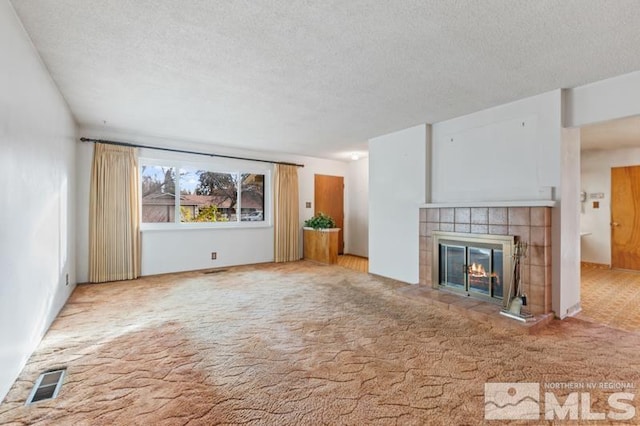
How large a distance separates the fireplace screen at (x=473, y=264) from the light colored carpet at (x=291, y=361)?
2.00ft

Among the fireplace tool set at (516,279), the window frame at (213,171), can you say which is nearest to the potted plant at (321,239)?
the window frame at (213,171)

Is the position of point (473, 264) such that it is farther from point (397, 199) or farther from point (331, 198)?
point (331, 198)

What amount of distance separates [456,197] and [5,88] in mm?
4470

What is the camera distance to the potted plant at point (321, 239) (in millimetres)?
6238

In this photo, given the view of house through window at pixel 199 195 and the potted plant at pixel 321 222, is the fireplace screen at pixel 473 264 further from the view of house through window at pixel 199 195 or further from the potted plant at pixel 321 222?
the view of house through window at pixel 199 195

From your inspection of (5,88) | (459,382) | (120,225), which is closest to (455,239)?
(459,382)

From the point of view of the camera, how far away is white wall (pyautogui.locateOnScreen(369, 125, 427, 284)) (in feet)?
14.9

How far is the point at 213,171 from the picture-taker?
5.91 metres

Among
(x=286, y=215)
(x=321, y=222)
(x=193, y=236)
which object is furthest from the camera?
(x=286, y=215)

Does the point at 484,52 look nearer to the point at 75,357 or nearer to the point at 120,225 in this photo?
the point at 75,357

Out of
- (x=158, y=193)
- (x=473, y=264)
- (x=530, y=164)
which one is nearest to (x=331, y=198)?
(x=158, y=193)

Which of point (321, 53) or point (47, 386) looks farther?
point (321, 53)

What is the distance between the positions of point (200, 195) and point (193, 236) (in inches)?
31.7

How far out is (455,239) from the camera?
3955mm
